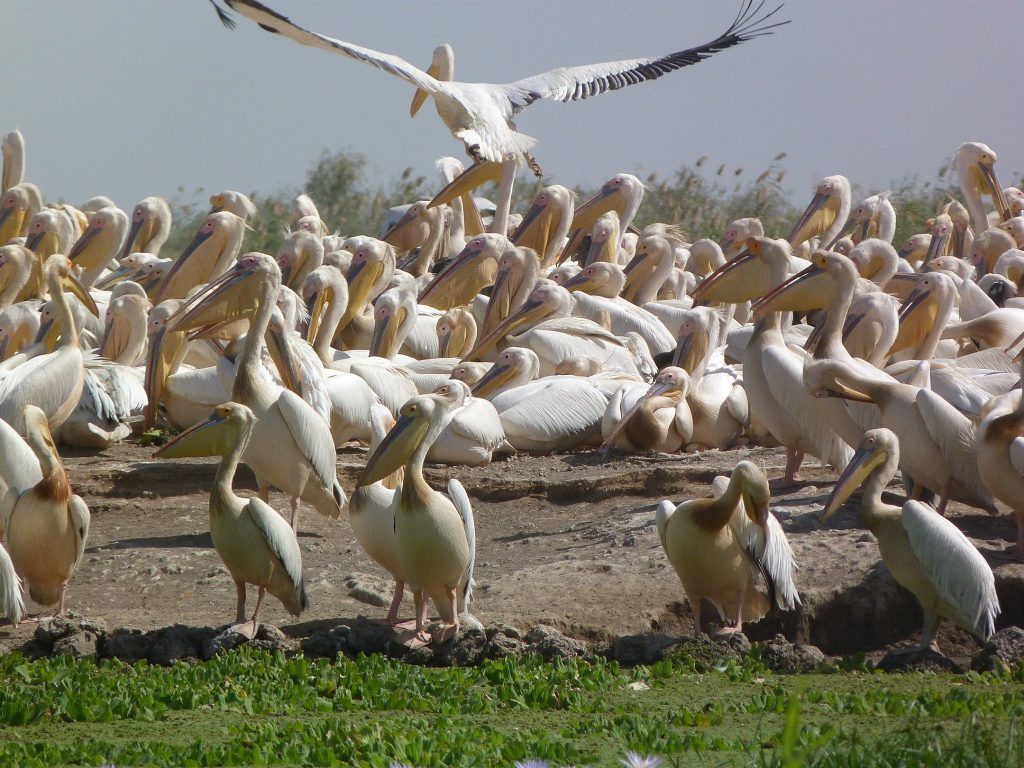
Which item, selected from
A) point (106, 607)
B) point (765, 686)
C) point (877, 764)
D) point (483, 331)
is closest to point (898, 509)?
point (765, 686)

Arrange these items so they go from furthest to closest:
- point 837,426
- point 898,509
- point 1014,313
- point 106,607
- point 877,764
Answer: point 1014,313 → point 837,426 → point 106,607 → point 898,509 → point 877,764

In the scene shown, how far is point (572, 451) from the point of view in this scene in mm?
9469

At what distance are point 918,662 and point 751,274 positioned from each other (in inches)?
141

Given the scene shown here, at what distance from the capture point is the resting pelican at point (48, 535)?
19.4 feet

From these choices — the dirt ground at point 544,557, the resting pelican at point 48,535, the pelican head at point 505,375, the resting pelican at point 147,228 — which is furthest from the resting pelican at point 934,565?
the resting pelican at point 147,228

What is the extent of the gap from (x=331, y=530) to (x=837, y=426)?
8.58 ft

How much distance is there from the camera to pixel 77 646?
17.6ft

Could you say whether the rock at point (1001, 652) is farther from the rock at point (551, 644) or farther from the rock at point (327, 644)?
the rock at point (327, 644)

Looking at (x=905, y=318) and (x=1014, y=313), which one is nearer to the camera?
(x=905, y=318)

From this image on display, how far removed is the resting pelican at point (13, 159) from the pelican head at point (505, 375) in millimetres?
7930

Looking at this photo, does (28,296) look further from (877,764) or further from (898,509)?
(877,764)

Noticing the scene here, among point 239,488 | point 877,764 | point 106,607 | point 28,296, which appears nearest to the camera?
point 877,764

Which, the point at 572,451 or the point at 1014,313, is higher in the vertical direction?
the point at 1014,313

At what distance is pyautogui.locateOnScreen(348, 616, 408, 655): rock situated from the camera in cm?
548
